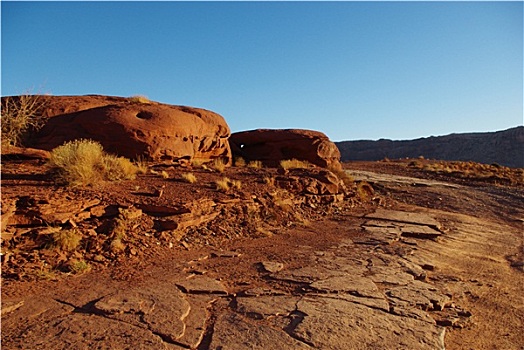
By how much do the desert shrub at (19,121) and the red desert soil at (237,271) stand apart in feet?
5.25

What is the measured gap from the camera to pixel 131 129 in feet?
38.8

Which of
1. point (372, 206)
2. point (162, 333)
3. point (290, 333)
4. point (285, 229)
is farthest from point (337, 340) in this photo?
point (372, 206)

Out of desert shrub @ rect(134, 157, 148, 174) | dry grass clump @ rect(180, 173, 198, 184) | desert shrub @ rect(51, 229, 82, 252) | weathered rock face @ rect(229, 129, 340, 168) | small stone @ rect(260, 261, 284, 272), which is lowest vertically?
small stone @ rect(260, 261, 284, 272)

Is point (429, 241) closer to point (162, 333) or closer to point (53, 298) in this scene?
point (162, 333)

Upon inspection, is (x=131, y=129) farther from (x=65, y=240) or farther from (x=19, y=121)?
(x=65, y=240)

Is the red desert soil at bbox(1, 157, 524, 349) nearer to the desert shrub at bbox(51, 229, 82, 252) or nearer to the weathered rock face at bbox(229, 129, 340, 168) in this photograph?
the desert shrub at bbox(51, 229, 82, 252)

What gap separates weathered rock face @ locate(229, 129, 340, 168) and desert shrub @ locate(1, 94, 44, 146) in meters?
8.31

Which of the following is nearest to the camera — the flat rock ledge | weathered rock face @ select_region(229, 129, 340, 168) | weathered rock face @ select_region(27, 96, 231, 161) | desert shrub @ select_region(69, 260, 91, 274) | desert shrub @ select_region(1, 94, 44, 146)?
the flat rock ledge

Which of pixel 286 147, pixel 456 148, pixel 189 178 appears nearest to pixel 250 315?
pixel 189 178

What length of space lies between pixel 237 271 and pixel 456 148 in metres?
65.0

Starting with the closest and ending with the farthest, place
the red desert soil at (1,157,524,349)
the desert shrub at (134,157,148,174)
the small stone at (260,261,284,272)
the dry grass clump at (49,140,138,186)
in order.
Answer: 1. the red desert soil at (1,157,524,349)
2. the small stone at (260,261,284,272)
3. the dry grass clump at (49,140,138,186)
4. the desert shrub at (134,157,148,174)

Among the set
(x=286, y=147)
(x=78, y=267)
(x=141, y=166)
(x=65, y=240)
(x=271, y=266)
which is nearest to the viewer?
(x=78, y=267)

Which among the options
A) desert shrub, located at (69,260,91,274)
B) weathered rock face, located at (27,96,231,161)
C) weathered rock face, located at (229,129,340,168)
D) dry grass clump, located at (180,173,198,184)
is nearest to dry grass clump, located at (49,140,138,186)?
dry grass clump, located at (180,173,198,184)

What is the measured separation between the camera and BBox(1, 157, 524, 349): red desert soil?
3879 millimetres
